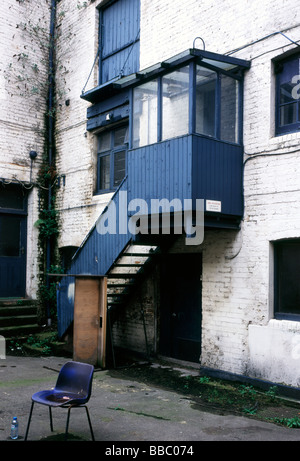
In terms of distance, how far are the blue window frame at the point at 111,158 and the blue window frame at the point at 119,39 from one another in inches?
54.3

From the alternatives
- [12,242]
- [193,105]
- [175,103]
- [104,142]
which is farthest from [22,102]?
[193,105]

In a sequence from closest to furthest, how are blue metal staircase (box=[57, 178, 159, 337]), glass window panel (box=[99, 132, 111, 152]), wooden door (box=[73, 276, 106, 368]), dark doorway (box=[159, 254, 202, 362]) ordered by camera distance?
wooden door (box=[73, 276, 106, 368]) → blue metal staircase (box=[57, 178, 159, 337]) → dark doorway (box=[159, 254, 202, 362]) → glass window panel (box=[99, 132, 111, 152])

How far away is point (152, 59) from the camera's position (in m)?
10.3

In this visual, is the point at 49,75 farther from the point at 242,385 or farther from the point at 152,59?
the point at 242,385

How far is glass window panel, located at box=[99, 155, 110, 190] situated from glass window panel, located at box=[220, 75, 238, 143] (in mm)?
4265

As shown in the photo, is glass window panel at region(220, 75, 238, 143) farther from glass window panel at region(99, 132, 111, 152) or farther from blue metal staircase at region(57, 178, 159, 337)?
glass window panel at region(99, 132, 111, 152)

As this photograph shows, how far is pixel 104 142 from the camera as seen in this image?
1191 centimetres

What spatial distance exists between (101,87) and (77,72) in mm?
2089

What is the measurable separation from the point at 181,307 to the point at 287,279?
2.65 metres

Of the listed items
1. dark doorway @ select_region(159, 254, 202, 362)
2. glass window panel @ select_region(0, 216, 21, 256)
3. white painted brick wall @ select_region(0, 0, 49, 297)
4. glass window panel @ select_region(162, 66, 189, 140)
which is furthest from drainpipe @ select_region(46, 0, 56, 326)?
glass window panel @ select_region(162, 66, 189, 140)

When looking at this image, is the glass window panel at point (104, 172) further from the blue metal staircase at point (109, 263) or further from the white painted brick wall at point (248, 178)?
the white painted brick wall at point (248, 178)

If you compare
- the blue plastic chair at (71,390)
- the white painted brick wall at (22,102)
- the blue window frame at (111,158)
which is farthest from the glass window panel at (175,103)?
the white painted brick wall at (22,102)

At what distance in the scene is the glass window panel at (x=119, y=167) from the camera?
36.6 feet

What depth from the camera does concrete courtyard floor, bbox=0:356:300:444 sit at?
17.8 feet
